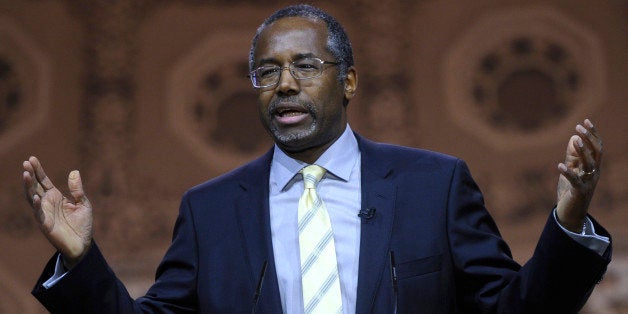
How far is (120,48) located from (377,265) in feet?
8.13

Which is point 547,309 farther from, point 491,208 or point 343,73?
point 491,208

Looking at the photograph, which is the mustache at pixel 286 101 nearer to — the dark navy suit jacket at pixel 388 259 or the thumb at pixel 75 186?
the dark navy suit jacket at pixel 388 259

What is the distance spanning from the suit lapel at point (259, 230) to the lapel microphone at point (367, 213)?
7.9 inches

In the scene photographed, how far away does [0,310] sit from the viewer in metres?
4.34

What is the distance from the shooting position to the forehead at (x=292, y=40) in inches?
97.1

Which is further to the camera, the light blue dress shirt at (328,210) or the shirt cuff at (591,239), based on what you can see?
the light blue dress shirt at (328,210)

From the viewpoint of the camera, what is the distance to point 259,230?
234 centimetres

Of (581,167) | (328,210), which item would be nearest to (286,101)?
(328,210)

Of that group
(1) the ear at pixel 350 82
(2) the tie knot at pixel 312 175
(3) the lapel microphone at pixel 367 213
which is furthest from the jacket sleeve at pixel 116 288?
(1) the ear at pixel 350 82

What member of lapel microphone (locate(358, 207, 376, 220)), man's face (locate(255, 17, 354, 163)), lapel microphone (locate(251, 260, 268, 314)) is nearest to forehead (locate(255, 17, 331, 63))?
man's face (locate(255, 17, 354, 163))

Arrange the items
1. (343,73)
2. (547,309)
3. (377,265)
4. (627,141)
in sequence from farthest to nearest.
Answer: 1. (627,141)
2. (343,73)
3. (377,265)
4. (547,309)

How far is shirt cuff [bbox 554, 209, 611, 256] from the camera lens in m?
2.04

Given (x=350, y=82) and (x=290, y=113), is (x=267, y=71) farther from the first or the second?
(x=350, y=82)

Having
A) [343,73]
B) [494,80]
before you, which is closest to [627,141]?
[494,80]
